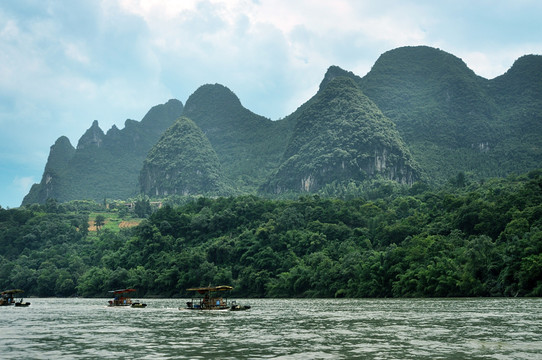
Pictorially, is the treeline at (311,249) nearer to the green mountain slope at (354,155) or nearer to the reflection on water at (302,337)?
the reflection on water at (302,337)

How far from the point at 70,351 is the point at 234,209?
84.1 m

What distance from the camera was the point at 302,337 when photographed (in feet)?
90.2

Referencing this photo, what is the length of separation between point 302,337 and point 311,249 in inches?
2358

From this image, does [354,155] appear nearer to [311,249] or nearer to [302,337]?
[311,249]

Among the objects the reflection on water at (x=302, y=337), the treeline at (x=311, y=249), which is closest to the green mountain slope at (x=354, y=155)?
the treeline at (x=311, y=249)

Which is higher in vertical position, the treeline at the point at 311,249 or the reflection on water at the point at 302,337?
the treeline at the point at 311,249

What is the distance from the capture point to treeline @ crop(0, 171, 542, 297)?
60.4 metres

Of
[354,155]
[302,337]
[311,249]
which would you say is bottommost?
[302,337]

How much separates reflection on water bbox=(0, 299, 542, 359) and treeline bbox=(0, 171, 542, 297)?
20.0m

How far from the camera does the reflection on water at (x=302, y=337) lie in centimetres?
2191

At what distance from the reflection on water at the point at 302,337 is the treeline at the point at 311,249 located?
65.5ft

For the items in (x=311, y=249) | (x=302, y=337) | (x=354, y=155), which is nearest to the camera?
(x=302, y=337)

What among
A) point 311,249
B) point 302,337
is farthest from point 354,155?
point 302,337

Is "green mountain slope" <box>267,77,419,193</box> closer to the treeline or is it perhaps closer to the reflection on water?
the treeline
